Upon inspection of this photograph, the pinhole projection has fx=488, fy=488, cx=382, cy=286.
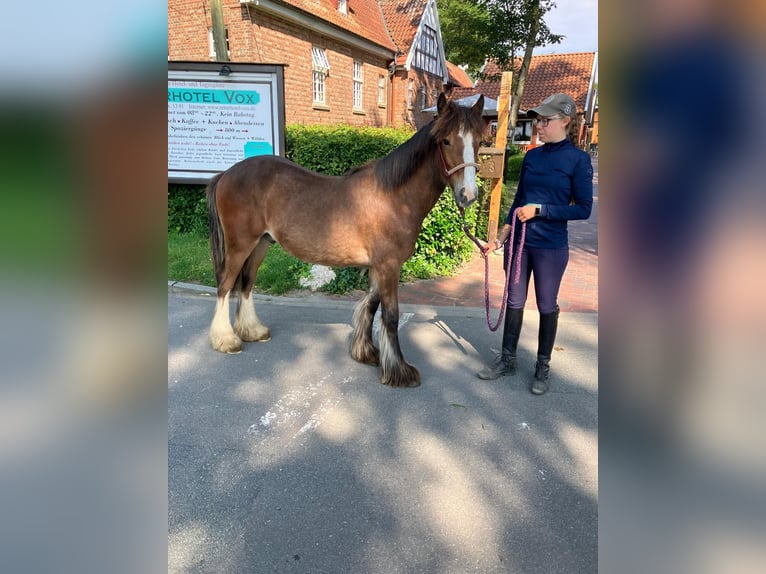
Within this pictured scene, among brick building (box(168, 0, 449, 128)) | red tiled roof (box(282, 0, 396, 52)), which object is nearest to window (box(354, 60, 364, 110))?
brick building (box(168, 0, 449, 128))

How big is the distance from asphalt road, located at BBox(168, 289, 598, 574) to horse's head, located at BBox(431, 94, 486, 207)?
1.53 meters

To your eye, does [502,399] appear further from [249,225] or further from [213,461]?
[249,225]

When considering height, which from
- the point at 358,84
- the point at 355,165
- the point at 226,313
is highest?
the point at 358,84

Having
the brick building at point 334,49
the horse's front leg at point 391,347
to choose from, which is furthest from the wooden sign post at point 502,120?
the brick building at point 334,49

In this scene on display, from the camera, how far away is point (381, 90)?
67.3ft

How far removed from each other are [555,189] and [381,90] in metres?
18.8

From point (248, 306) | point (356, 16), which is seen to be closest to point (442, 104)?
point (248, 306)

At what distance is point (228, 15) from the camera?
12367mm

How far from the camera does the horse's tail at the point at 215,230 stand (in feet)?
14.4

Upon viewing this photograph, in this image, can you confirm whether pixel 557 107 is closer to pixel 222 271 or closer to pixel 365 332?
→ pixel 365 332
